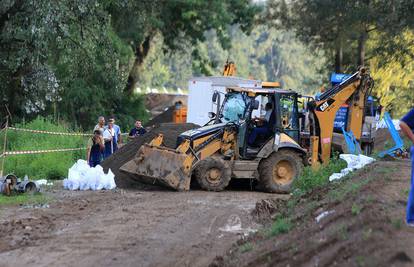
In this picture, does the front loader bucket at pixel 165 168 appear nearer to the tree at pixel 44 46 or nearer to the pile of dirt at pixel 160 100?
the tree at pixel 44 46

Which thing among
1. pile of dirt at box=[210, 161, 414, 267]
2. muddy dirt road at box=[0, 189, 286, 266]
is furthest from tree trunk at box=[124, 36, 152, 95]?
pile of dirt at box=[210, 161, 414, 267]

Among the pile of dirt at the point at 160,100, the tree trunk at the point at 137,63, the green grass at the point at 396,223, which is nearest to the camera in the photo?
the green grass at the point at 396,223

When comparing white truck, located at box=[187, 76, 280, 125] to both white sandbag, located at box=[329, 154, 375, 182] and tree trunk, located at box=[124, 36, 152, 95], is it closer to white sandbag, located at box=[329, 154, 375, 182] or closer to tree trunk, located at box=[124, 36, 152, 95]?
tree trunk, located at box=[124, 36, 152, 95]

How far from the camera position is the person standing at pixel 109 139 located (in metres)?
22.2

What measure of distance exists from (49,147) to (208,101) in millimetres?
10292

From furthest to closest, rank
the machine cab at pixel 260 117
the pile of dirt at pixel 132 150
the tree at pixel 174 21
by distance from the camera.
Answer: the tree at pixel 174 21 < the pile of dirt at pixel 132 150 < the machine cab at pixel 260 117

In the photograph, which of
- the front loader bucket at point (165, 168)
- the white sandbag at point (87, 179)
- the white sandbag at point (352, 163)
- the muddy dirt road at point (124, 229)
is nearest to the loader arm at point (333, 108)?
the white sandbag at point (352, 163)

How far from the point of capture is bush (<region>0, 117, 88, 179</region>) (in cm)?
2105

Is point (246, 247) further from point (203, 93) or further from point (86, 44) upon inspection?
point (203, 93)

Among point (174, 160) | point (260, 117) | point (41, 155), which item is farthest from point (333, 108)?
point (41, 155)

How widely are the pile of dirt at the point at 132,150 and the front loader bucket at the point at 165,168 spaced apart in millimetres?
870

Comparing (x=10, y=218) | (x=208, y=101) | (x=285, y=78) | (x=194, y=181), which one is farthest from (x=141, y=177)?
(x=285, y=78)

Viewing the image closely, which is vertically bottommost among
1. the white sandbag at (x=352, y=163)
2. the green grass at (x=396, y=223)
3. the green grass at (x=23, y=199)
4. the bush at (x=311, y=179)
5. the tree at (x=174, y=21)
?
the green grass at (x=23, y=199)

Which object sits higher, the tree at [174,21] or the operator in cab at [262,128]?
the tree at [174,21]
